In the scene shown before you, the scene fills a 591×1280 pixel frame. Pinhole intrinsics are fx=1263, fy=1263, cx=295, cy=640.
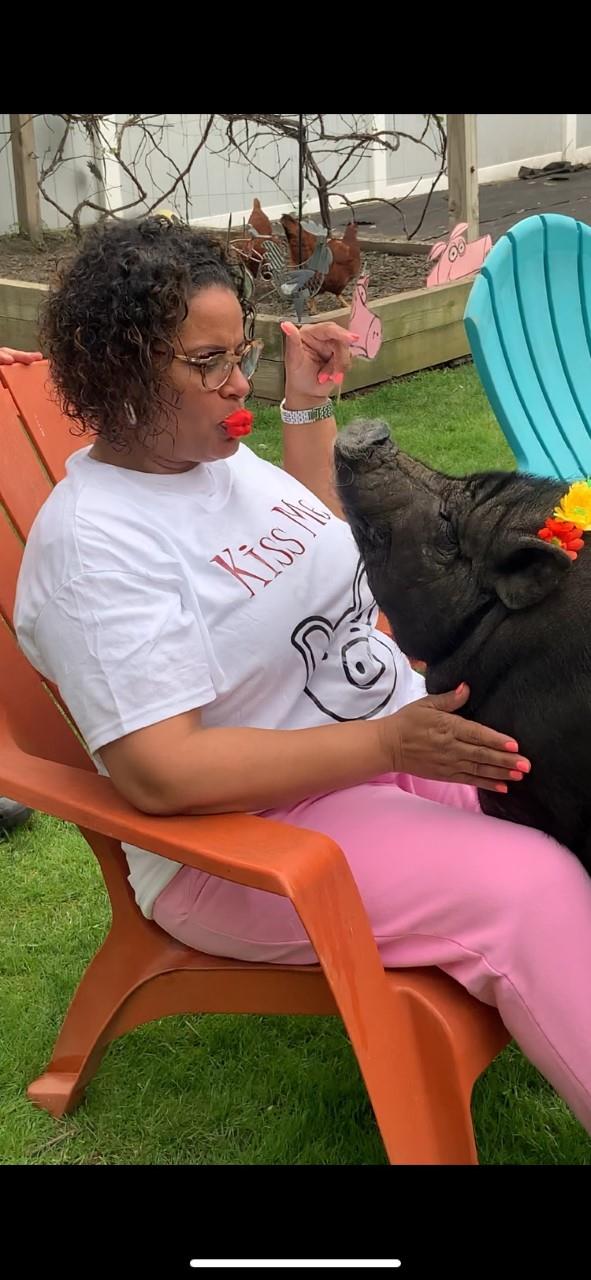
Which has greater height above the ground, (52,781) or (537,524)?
(537,524)

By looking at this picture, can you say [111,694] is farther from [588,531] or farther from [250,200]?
[250,200]

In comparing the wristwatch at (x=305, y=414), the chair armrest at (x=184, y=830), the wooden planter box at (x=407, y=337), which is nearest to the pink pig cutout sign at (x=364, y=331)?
the wristwatch at (x=305, y=414)

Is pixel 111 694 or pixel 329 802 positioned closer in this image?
pixel 111 694

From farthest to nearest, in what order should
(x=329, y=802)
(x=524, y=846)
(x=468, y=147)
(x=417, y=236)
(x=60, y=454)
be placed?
1. (x=417, y=236)
2. (x=468, y=147)
3. (x=60, y=454)
4. (x=329, y=802)
5. (x=524, y=846)

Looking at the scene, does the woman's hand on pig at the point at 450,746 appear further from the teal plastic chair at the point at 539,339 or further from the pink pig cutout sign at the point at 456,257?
the teal plastic chair at the point at 539,339

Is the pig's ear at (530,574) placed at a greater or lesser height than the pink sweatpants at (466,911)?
greater

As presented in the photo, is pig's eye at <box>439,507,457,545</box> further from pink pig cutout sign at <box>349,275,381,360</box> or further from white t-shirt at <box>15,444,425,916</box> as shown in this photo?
pink pig cutout sign at <box>349,275,381,360</box>

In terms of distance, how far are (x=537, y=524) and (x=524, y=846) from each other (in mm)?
410

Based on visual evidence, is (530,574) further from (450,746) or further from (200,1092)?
(200,1092)

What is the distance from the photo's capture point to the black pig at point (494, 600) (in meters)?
1.55

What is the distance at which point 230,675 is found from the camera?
→ 1653 millimetres

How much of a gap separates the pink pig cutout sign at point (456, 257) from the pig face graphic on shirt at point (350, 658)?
745 mm

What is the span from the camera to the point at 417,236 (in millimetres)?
7660

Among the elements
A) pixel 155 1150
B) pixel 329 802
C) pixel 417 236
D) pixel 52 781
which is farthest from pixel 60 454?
pixel 417 236
